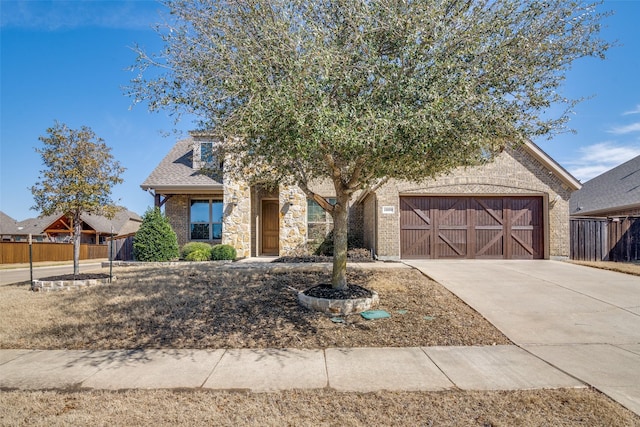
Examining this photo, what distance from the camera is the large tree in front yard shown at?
16.4 ft

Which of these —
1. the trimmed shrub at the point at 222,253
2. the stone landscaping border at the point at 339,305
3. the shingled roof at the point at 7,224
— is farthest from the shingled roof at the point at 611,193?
the shingled roof at the point at 7,224

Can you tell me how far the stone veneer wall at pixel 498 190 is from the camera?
12.3 m

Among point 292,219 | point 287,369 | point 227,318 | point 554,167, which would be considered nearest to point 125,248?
point 292,219

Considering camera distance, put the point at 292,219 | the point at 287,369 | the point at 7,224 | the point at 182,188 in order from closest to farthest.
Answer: the point at 287,369
the point at 292,219
the point at 182,188
the point at 7,224

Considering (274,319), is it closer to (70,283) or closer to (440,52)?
(440,52)

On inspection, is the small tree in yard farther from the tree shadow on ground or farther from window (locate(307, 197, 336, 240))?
window (locate(307, 197, 336, 240))

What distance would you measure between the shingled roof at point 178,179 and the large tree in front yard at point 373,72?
9.23 meters

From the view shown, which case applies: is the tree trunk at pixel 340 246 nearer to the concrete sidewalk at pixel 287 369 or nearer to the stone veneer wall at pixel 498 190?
the concrete sidewalk at pixel 287 369

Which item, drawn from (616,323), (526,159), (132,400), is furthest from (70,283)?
(526,159)

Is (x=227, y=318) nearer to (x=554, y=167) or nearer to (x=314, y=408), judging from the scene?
(x=314, y=408)

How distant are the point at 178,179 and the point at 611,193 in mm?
22176

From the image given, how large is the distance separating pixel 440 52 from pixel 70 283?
Answer: 32.8 ft

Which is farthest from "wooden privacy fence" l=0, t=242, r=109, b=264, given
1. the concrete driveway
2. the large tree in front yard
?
the concrete driveway

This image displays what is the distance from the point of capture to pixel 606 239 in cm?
1312
